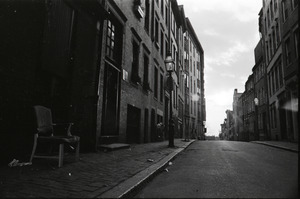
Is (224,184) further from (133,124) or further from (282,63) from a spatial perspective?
(282,63)

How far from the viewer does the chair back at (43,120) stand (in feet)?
16.4

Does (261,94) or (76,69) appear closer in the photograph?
(76,69)

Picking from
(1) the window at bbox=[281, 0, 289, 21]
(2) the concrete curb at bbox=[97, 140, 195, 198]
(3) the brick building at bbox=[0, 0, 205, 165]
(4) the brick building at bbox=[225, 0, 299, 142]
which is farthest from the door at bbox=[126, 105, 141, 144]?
(1) the window at bbox=[281, 0, 289, 21]

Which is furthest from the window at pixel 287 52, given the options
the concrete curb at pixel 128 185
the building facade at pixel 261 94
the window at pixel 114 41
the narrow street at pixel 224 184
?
the concrete curb at pixel 128 185

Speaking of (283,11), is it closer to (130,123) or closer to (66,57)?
(130,123)

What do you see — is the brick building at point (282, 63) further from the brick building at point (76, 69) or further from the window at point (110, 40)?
the window at point (110, 40)

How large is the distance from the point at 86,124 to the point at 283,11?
18.6 m

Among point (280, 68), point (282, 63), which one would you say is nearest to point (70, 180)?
point (282, 63)

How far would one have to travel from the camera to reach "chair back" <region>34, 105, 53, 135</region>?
16.4 feet

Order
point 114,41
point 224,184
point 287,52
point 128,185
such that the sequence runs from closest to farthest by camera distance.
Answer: point 128,185, point 224,184, point 114,41, point 287,52

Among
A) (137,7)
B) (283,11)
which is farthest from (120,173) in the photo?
(283,11)

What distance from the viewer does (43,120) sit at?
526cm

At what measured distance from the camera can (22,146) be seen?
5379mm

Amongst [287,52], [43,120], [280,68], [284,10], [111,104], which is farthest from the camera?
[280,68]
